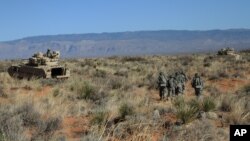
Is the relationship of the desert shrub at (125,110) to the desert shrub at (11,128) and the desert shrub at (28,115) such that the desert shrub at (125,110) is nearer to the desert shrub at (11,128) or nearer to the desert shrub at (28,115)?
the desert shrub at (28,115)

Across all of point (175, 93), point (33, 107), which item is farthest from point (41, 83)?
point (33, 107)

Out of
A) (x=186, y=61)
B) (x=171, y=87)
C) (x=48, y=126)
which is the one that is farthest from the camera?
(x=186, y=61)

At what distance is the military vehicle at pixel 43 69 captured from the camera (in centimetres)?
2681

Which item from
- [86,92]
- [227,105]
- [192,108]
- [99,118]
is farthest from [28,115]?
[86,92]

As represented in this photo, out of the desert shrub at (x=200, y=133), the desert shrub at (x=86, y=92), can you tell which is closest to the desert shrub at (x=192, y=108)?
the desert shrub at (x=200, y=133)

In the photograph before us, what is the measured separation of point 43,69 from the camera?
2662cm

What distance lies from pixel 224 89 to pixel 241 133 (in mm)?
19015

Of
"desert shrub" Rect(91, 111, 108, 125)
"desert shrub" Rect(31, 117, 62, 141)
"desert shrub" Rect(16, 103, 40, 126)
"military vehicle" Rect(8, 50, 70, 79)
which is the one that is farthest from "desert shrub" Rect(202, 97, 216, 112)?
"military vehicle" Rect(8, 50, 70, 79)

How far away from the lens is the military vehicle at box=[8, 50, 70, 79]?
26.8 m

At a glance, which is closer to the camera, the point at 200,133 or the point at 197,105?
the point at 200,133

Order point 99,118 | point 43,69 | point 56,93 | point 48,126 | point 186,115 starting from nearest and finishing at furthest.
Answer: point 48,126 < point 99,118 < point 186,115 < point 56,93 < point 43,69

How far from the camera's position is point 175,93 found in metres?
20.3

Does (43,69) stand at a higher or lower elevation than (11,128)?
lower

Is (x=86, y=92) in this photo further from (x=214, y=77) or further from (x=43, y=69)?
(x=214, y=77)
